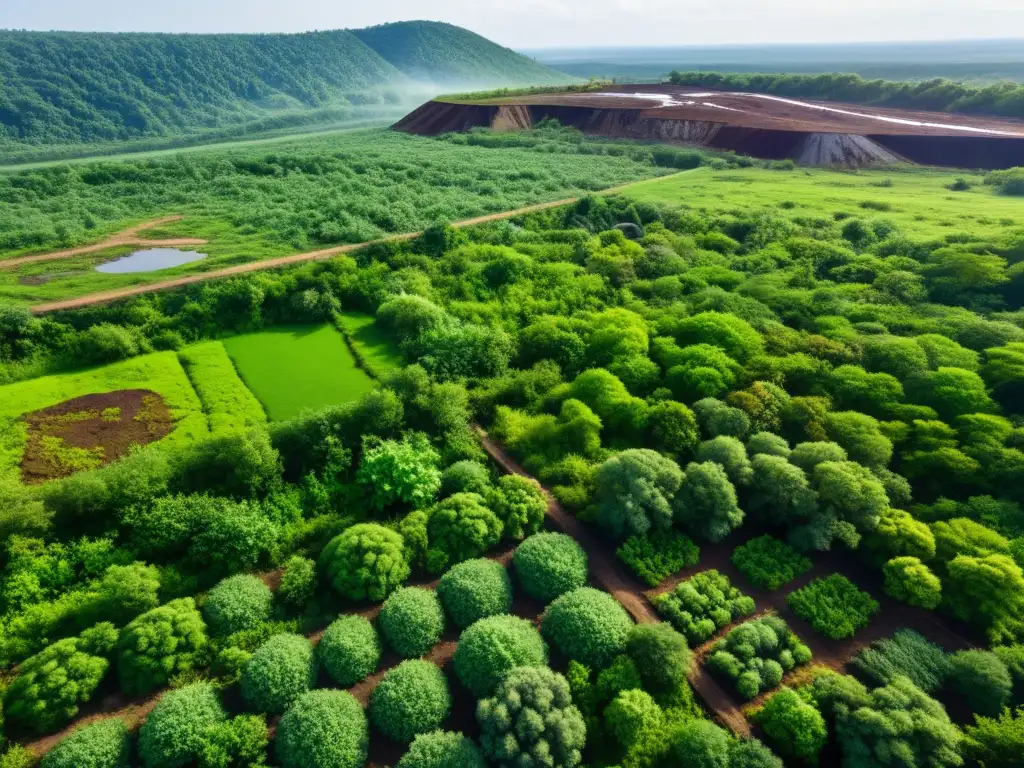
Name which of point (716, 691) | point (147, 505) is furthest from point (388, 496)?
point (716, 691)

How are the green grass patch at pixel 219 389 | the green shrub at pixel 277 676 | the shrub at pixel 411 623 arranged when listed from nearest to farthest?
the green shrub at pixel 277 676
the shrub at pixel 411 623
the green grass patch at pixel 219 389

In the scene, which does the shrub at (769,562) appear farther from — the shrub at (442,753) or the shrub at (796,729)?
the shrub at (442,753)

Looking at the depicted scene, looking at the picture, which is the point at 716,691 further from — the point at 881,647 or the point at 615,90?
the point at 615,90

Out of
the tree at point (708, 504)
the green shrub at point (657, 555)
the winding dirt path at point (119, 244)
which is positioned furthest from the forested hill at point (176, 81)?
the tree at point (708, 504)

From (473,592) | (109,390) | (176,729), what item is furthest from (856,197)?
(176,729)

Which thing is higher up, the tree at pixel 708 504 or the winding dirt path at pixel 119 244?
the winding dirt path at pixel 119 244

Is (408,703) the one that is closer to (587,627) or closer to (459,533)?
(587,627)

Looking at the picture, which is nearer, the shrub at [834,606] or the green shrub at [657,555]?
the shrub at [834,606]
